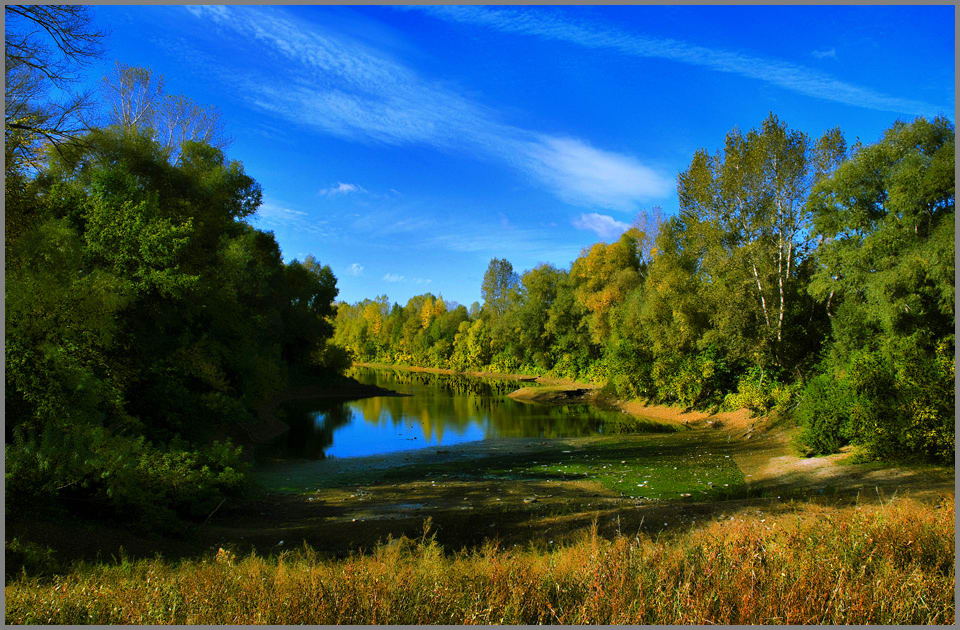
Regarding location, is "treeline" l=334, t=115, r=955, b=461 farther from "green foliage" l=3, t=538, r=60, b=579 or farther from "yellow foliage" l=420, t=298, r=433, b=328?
"yellow foliage" l=420, t=298, r=433, b=328

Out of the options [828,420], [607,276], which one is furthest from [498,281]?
[828,420]

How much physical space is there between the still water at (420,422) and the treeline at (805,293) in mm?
6423

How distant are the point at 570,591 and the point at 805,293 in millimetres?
28215

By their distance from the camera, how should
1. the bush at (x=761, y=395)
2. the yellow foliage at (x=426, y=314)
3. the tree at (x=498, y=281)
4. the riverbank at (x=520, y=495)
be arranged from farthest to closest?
the yellow foliage at (x=426, y=314)
the tree at (x=498, y=281)
the bush at (x=761, y=395)
the riverbank at (x=520, y=495)

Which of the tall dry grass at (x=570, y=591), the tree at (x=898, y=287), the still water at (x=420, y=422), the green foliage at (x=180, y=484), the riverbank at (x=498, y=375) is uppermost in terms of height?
the tree at (x=898, y=287)

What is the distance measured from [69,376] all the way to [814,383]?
75.8 ft

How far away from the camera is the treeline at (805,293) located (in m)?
15.7

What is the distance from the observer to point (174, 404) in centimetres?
1625

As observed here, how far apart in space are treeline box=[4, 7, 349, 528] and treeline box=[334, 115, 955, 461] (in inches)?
721

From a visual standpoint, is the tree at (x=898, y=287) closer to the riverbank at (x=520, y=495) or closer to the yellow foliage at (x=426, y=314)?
the riverbank at (x=520, y=495)

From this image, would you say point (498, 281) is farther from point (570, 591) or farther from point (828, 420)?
point (570, 591)

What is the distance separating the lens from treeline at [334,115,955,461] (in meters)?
15.7

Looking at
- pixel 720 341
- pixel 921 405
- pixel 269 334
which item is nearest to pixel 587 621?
pixel 921 405

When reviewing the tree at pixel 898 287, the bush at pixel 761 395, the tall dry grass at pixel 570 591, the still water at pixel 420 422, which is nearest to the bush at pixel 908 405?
the tree at pixel 898 287
